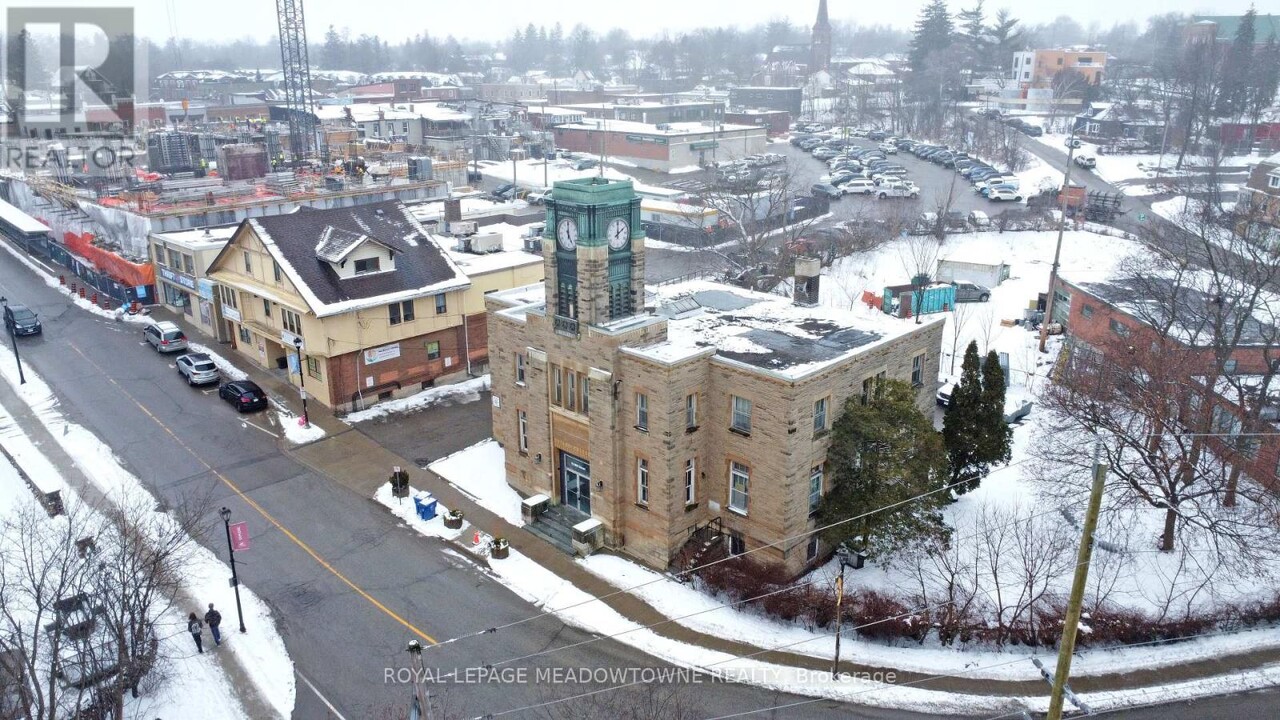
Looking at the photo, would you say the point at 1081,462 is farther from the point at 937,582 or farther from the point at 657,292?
the point at 657,292

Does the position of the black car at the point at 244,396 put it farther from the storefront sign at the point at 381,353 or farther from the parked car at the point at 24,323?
the parked car at the point at 24,323

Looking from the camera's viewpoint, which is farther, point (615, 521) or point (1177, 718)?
point (615, 521)

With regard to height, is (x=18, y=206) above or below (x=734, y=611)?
above

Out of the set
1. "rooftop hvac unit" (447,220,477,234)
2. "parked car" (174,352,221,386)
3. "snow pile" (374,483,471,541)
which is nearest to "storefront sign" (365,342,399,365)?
"parked car" (174,352,221,386)

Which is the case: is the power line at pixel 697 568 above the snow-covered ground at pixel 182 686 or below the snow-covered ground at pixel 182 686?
above

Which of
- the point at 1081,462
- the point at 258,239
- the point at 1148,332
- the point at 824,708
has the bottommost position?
the point at 824,708

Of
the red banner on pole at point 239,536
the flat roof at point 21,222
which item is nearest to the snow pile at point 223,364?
the red banner on pole at point 239,536

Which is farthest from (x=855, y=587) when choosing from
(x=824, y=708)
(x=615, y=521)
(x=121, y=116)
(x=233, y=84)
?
(x=233, y=84)
